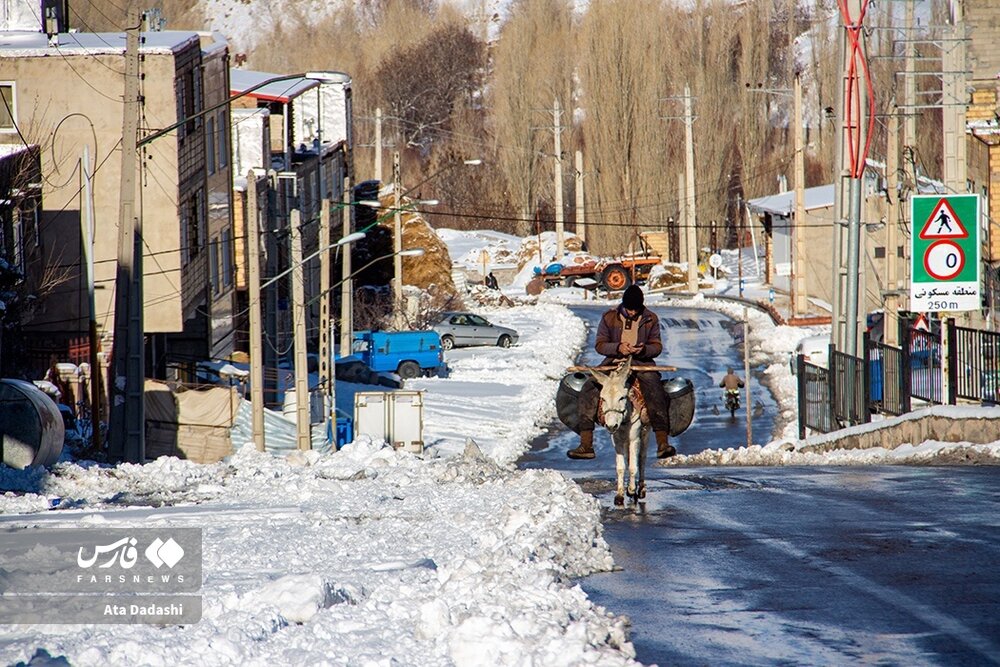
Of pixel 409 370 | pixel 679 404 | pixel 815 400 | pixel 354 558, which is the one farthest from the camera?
pixel 409 370

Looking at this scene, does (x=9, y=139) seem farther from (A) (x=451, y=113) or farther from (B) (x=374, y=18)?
(B) (x=374, y=18)

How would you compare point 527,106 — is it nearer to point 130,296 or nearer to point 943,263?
point 943,263

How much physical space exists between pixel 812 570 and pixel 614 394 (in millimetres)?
5065

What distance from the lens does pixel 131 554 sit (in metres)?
11.6

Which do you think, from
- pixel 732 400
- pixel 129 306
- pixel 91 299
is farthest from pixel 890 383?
pixel 91 299

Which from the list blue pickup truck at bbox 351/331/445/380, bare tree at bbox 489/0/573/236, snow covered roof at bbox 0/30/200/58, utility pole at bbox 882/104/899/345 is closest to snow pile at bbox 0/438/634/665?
snow covered roof at bbox 0/30/200/58

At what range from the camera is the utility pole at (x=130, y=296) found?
2734 centimetres

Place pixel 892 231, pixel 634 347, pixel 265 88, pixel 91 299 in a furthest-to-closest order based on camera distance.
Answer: pixel 265 88
pixel 892 231
pixel 91 299
pixel 634 347

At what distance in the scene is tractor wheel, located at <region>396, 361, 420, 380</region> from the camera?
5594 cm

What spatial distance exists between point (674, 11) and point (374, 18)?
233 feet

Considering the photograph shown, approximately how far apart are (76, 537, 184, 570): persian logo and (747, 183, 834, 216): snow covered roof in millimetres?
64591

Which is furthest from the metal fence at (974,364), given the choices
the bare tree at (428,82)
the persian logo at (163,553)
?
the bare tree at (428,82)

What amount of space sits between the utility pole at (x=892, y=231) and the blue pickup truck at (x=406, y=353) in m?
17.7

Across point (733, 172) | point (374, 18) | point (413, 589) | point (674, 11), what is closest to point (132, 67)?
point (413, 589)
